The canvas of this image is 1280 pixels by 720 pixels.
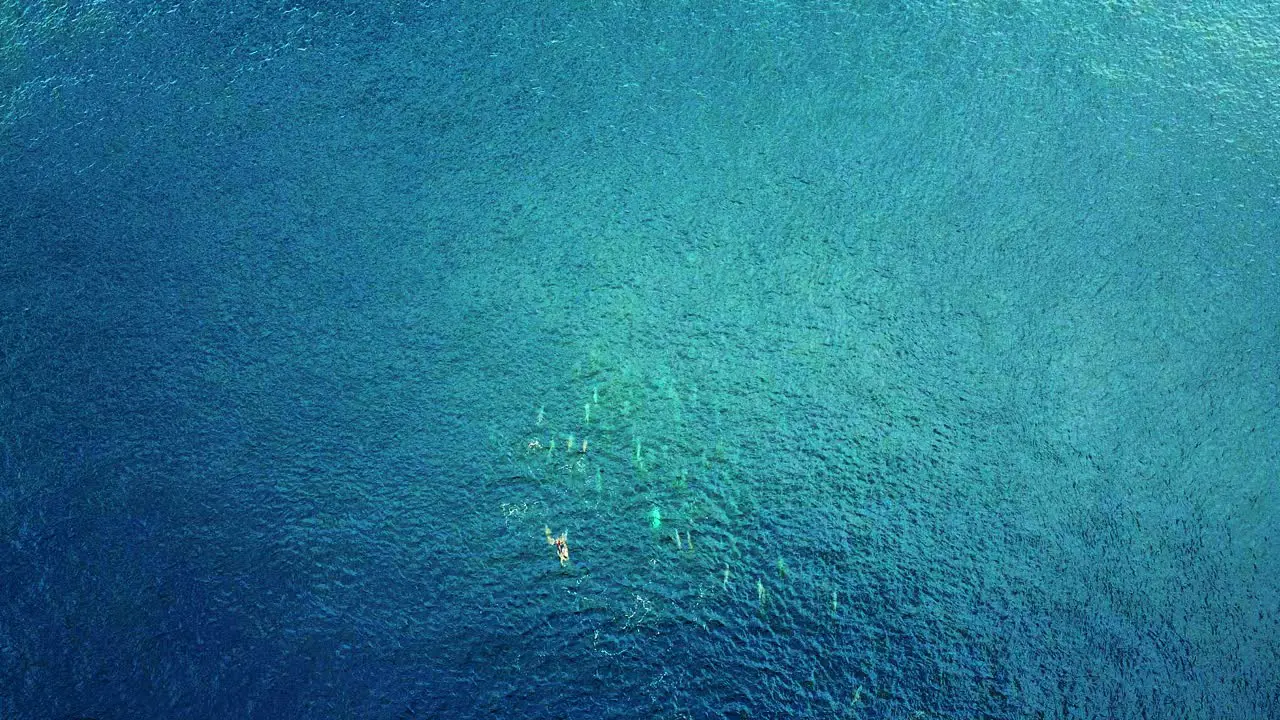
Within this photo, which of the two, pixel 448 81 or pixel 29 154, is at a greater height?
pixel 448 81

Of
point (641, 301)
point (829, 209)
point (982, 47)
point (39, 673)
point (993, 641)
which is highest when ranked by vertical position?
point (982, 47)

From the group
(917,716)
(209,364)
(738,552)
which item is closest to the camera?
(917,716)

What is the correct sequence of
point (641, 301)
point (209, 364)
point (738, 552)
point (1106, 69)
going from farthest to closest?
1. point (1106, 69)
2. point (641, 301)
3. point (209, 364)
4. point (738, 552)

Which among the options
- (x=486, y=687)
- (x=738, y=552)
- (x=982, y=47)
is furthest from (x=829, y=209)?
(x=486, y=687)

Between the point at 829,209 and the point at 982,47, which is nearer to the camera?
the point at 829,209

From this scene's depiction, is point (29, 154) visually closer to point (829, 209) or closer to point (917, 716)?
point (829, 209)

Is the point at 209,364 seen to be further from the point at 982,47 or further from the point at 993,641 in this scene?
the point at 982,47
